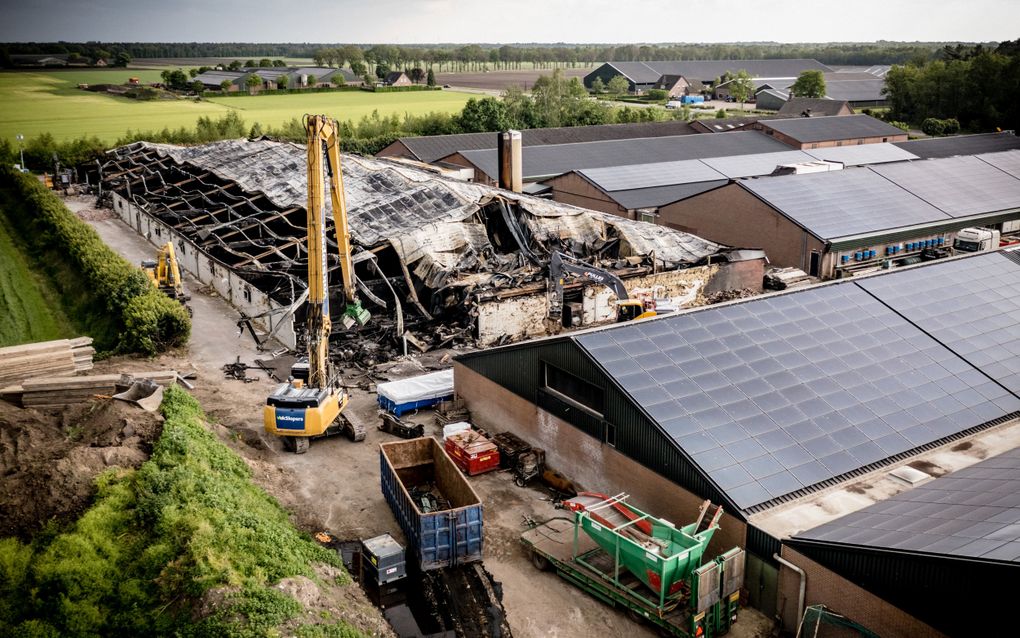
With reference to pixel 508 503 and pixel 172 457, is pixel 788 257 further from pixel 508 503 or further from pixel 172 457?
pixel 172 457

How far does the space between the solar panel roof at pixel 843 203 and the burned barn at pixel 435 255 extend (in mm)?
4252

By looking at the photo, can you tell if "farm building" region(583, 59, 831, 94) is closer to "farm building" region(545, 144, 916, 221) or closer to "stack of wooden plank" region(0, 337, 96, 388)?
"farm building" region(545, 144, 916, 221)

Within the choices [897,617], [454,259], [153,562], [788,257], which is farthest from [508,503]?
[788,257]

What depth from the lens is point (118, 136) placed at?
263 ft

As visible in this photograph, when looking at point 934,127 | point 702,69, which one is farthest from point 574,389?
point 702,69

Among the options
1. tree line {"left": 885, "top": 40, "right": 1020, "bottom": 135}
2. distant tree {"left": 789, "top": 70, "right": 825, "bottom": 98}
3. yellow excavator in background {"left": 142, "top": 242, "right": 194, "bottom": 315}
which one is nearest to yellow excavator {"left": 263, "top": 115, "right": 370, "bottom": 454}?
yellow excavator in background {"left": 142, "top": 242, "right": 194, "bottom": 315}

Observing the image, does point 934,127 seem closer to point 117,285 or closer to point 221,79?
point 117,285

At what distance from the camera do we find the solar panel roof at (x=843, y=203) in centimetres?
4206

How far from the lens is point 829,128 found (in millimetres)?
76188

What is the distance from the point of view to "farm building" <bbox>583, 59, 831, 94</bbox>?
5969 inches

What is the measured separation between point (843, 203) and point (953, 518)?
32.6m

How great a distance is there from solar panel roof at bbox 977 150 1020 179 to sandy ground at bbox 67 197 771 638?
42.0 m

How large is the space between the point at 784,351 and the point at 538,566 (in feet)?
27.6

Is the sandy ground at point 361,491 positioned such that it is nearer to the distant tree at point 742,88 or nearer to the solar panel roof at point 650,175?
the solar panel roof at point 650,175
